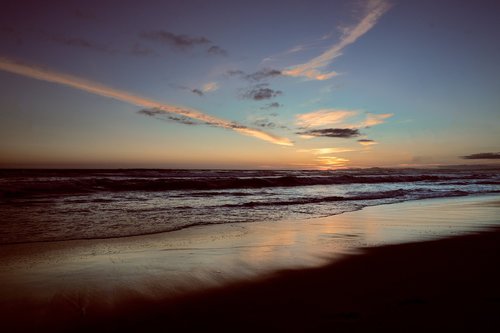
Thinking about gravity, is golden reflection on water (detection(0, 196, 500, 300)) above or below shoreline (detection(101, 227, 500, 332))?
below

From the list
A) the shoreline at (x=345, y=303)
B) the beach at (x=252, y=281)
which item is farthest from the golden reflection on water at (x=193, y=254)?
the shoreline at (x=345, y=303)

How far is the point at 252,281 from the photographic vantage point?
4332mm

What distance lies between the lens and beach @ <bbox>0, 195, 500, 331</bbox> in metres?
3.19

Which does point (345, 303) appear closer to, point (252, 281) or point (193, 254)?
point (252, 281)

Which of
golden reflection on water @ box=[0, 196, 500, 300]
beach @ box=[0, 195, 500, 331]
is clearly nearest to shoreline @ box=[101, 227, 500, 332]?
beach @ box=[0, 195, 500, 331]

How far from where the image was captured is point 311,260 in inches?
211

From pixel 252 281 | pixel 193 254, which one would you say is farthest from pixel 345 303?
pixel 193 254

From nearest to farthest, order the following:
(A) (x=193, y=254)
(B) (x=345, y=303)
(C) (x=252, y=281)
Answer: (B) (x=345, y=303) → (C) (x=252, y=281) → (A) (x=193, y=254)

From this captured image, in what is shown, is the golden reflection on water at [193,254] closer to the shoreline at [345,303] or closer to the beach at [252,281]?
the beach at [252,281]

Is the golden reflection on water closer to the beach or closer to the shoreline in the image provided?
the beach

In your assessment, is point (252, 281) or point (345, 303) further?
point (252, 281)

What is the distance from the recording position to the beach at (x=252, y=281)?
10.5 feet

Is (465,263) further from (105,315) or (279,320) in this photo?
(105,315)

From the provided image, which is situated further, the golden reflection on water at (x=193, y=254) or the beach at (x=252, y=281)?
the golden reflection on water at (x=193, y=254)
